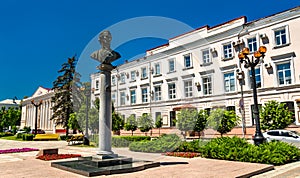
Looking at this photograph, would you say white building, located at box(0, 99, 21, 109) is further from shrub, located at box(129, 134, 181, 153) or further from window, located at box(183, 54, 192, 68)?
window, located at box(183, 54, 192, 68)

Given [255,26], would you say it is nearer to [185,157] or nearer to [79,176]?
[185,157]

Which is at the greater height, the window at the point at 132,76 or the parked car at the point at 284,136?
the window at the point at 132,76

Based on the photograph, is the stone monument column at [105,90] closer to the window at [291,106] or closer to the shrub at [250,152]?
the shrub at [250,152]

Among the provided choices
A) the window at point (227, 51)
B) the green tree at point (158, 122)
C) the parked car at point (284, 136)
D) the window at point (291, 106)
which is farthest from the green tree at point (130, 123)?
the window at point (227, 51)

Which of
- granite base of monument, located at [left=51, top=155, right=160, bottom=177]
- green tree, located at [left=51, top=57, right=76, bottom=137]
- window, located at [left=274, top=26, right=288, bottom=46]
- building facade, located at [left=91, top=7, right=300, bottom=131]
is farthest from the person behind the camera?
green tree, located at [left=51, top=57, right=76, bottom=137]

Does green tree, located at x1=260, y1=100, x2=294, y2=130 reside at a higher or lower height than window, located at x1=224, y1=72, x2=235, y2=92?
lower

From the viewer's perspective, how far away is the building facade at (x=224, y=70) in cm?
1212

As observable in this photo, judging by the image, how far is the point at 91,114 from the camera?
12.3 metres

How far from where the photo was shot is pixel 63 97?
35.3 m

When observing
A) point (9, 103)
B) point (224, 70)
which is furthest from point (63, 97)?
point (9, 103)

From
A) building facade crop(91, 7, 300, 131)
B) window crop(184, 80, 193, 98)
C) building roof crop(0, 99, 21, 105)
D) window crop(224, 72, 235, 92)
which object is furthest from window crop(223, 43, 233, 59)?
building roof crop(0, 99, 21, 105)

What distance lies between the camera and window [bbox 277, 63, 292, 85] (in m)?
21.5

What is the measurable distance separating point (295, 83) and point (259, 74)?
132 inches

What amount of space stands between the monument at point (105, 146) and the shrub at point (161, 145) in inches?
108
